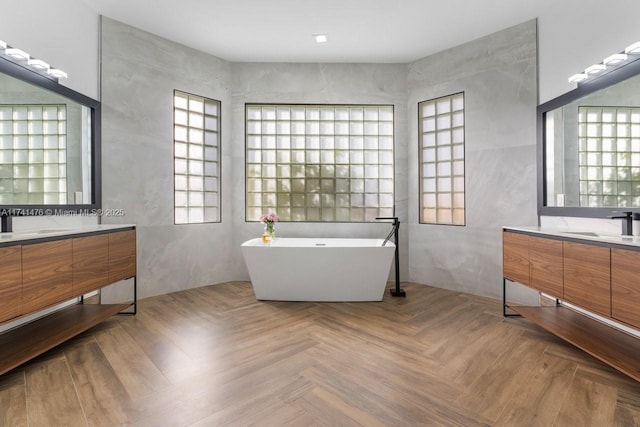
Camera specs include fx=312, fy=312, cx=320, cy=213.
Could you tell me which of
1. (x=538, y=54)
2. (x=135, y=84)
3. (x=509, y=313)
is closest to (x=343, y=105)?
(x=538, y=54)

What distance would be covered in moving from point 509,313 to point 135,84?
14.9 ft

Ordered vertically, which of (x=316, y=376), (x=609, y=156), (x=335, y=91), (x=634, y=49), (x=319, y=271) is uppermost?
(x=335, y=91)

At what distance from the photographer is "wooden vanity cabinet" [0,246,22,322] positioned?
5.63ft

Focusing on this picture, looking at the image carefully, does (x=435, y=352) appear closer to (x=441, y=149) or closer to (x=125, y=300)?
(x=441, y=149)

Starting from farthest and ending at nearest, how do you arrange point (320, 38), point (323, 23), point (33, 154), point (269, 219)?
point (269, 219), point (320, 38), point (323, 23), point (33, 154)

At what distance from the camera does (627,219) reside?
6.98 feet

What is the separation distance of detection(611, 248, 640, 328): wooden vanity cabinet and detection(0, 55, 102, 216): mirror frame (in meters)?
3.90

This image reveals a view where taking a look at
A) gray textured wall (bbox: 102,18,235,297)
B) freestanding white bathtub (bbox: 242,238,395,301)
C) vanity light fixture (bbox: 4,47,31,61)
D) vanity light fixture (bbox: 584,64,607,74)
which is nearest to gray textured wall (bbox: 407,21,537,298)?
vanity light fixture (bbox: 584,64,607,74)

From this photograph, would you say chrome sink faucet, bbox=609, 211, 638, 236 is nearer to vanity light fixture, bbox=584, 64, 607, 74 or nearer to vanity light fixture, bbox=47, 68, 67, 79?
vanity light fixture, bbox=584, 64, 607, 74

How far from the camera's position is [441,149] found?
4004mm

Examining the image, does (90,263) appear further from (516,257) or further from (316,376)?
(516,257)

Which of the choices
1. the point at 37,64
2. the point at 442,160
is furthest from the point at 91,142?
the point at 442,160

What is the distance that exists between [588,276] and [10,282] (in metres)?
3.41

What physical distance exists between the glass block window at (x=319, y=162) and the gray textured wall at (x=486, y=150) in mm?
535
